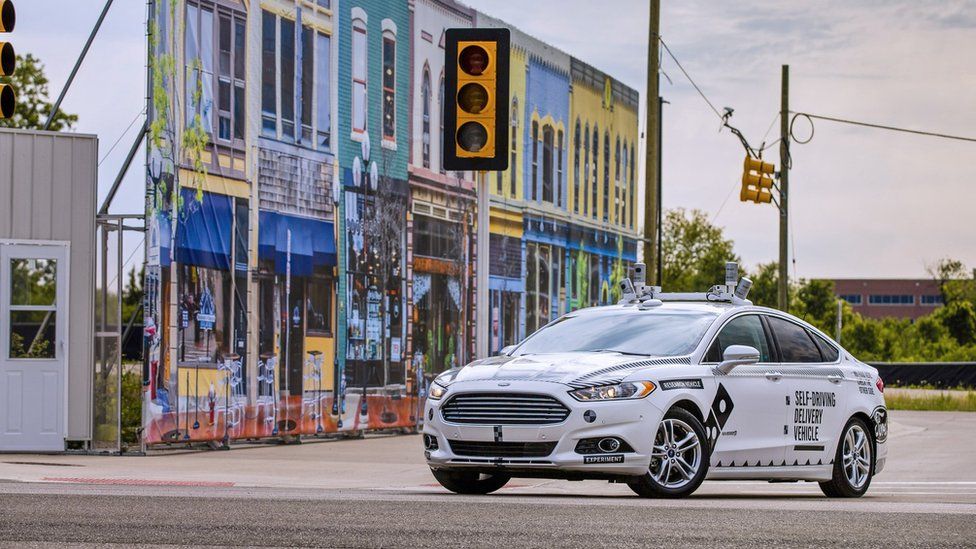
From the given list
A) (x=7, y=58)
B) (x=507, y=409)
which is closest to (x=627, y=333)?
(x=507, y=409)

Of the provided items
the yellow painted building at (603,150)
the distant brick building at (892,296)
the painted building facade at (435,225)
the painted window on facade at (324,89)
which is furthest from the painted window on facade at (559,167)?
the distant brick building at (892,296)

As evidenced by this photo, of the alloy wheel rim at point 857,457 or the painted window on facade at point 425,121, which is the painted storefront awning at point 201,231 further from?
the alloy wheel rim at point 857,457

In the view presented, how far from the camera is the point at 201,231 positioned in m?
20.9

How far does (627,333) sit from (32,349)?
891 cm

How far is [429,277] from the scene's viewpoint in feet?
91.3

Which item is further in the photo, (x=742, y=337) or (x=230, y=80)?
(x=230, y=80)

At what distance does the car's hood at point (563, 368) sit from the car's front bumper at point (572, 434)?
125mm

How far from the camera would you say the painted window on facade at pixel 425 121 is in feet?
90.7

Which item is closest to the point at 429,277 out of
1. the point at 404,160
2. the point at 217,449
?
the point at 404,160

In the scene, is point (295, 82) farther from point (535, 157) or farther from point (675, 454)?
point (675, 454)

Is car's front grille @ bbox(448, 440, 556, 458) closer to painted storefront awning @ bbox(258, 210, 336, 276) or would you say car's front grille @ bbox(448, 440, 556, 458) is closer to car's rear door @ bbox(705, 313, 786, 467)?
car's rear door @ bbox(705, 313, 786, 467)

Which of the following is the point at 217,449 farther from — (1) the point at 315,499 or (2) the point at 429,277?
(1) the point at 315,499

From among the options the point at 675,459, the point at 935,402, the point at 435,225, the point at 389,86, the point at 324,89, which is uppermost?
the point at 389,86

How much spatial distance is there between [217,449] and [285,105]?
482 cm
